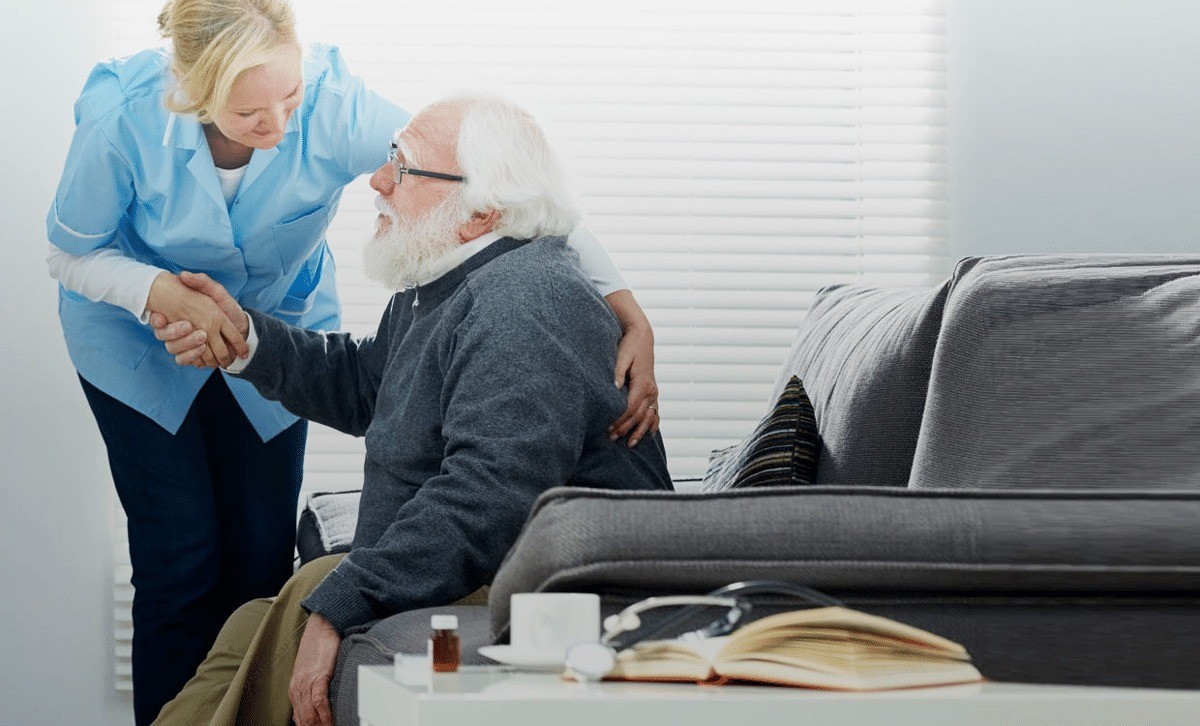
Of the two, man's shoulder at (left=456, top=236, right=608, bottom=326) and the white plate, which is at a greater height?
man's shoulder at (left=456, top=236, right=608, bottom=326)

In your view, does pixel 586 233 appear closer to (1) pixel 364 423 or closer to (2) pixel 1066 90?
(1) pixel 364 423

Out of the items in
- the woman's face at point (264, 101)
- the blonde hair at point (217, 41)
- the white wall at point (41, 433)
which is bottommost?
the white wall at point (41, 433)

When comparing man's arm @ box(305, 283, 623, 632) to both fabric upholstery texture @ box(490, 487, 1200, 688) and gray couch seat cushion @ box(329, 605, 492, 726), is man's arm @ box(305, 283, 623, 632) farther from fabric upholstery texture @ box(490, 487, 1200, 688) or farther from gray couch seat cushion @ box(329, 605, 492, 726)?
fabric upholstery texture @ box(490, 487, 1200, 688)

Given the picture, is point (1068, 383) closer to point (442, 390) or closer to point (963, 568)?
point (963, 568)

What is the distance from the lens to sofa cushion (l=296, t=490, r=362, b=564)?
2.17 meters

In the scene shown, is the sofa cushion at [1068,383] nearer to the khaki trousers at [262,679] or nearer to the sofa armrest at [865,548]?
the sofa armrest at [865,548]

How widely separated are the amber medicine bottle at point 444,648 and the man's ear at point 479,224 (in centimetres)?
97

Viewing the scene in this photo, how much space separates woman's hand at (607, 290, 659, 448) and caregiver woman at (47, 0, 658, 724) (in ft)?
0.99

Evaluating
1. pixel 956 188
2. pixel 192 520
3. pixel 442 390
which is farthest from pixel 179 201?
pixel 956 188

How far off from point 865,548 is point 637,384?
2.62 ft

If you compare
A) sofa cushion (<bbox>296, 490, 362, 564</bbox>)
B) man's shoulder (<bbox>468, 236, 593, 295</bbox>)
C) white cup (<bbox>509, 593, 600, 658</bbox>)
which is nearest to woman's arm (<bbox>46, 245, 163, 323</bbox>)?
sofa cushion (<bbox>296, 490, 362, 564</bbox>)

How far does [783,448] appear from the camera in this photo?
5.82 feet

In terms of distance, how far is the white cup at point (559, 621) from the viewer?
34.7 inches

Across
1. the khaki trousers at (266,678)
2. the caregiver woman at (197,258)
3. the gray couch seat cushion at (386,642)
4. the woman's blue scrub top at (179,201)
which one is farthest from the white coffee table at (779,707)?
the woman's blue scrub top at (179,201)
